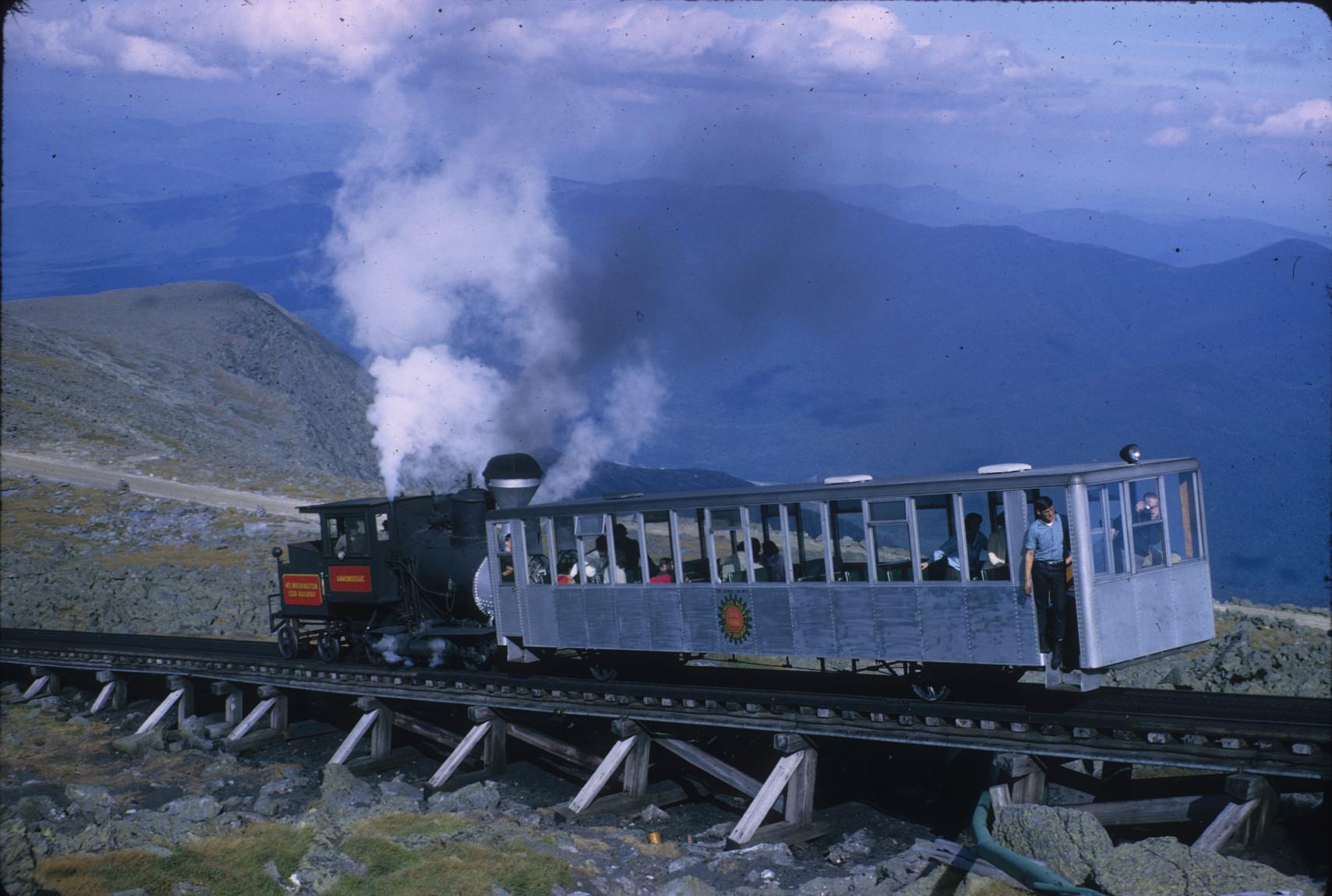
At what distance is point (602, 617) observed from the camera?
63.8 feet

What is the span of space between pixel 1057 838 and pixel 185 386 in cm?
9518

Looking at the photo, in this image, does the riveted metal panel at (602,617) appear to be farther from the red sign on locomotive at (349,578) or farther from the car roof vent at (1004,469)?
the car roof vent at (1004,469)

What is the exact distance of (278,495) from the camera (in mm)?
64812

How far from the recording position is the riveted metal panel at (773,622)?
16672 mm

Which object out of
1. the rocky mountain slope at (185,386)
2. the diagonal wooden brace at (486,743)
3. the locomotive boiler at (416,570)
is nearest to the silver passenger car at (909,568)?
the diagonal wooden brace at (486,743)

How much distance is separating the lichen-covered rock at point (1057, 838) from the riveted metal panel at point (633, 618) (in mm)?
6847

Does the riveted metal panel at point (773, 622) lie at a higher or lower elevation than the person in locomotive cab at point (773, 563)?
lower

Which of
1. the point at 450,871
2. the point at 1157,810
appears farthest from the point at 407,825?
the point at 1157,810

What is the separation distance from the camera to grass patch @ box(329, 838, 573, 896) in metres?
14.2

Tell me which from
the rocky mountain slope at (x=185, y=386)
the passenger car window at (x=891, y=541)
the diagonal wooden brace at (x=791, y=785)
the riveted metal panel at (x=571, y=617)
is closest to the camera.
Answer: the passenger car window at (x=891, y=541)

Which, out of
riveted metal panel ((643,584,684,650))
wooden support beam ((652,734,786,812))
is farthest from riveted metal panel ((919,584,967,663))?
riveted metal panel ((643,584,684,650))

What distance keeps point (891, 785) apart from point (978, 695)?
143 inches

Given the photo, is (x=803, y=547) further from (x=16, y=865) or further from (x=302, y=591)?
(x=302, y=591)

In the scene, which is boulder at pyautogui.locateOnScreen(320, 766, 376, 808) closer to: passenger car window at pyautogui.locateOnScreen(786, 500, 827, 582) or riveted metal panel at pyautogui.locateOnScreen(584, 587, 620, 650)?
riveted metal panel at pyautogui.locateOnScreen(584, 587, 620, 650)
